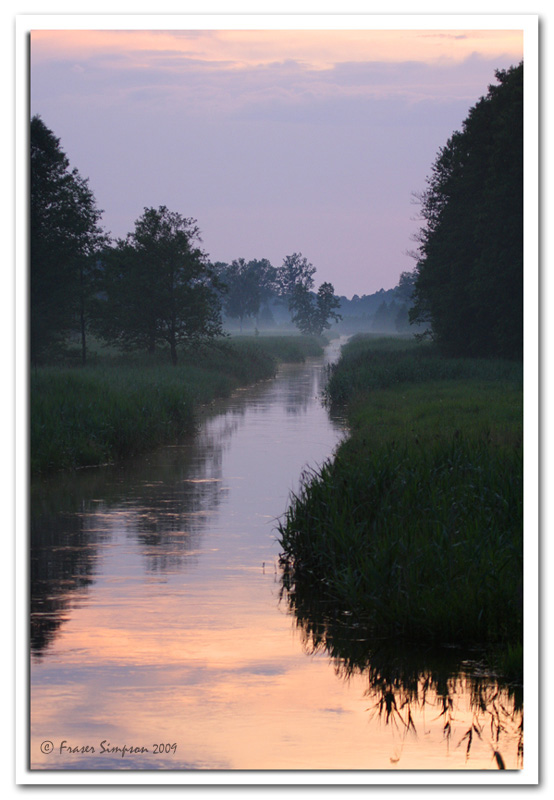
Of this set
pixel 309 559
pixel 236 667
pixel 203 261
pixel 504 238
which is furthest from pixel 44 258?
pixel 236 667

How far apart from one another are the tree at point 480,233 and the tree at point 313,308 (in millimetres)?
67490

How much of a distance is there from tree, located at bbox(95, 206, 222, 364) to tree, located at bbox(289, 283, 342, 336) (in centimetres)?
7838

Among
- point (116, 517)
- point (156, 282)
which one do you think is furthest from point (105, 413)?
point (156, 282)

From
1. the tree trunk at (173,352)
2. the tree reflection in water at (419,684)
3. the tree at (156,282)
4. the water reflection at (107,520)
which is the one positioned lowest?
the tree reflection in water at (419,684)

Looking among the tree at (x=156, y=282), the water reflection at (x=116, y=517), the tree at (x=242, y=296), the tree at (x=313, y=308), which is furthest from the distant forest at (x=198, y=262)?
the tree at (x=242, y=296)

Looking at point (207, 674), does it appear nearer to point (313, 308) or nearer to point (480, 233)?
point (480, 233)

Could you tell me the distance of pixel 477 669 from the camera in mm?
7598

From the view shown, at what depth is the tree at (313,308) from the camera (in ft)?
378

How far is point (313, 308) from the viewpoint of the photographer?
117688mm

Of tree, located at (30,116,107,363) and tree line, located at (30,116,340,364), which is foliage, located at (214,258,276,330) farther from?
tree, located at (30,116,107,363)

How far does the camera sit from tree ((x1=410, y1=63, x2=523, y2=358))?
30.1 meters

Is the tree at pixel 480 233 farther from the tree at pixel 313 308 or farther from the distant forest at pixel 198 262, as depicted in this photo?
the tree at pixel 313 308
